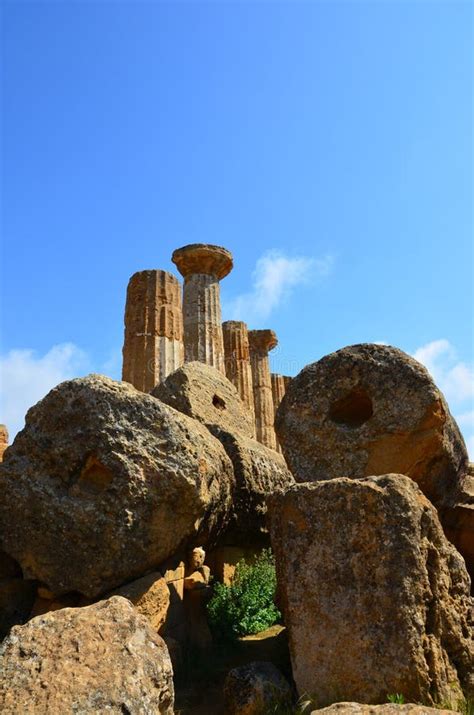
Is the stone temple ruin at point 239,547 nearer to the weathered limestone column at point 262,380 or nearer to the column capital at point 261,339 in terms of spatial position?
the weathered limestone column at point 262,380

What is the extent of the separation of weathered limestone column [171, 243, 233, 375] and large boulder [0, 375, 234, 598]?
8.14m

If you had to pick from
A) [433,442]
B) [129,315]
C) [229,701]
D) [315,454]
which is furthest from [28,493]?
[129,315]

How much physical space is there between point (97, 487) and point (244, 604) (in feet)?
6.08

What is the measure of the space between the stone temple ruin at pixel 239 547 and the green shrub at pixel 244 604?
0.12 metres

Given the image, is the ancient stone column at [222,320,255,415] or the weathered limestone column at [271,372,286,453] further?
the weathered limestone column at [271,372,286,453]

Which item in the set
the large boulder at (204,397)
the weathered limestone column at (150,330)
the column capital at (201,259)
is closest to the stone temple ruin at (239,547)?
the large boulder at (204,397)

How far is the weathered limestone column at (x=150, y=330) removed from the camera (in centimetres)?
1043

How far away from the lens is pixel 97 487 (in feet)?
13.3

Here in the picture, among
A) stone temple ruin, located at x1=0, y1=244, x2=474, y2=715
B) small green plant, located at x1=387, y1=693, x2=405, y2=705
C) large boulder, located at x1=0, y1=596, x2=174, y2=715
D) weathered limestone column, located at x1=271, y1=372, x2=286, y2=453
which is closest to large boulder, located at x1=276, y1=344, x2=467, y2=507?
stone temple ruin, located at x1=0, y1=244, x2=474, y2=715

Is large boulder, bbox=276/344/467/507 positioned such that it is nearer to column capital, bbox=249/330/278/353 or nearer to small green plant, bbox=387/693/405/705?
small green plant, bbox=387/693/405/705

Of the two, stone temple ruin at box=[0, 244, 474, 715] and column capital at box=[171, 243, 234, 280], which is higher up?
column capital at box=[171, 243, 234, 280]

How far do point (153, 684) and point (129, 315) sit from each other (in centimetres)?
841

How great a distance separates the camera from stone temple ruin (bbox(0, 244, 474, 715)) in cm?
276

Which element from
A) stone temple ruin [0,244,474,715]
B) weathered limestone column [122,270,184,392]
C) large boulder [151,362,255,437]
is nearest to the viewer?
stone temple ruin [0,244,474,715]
